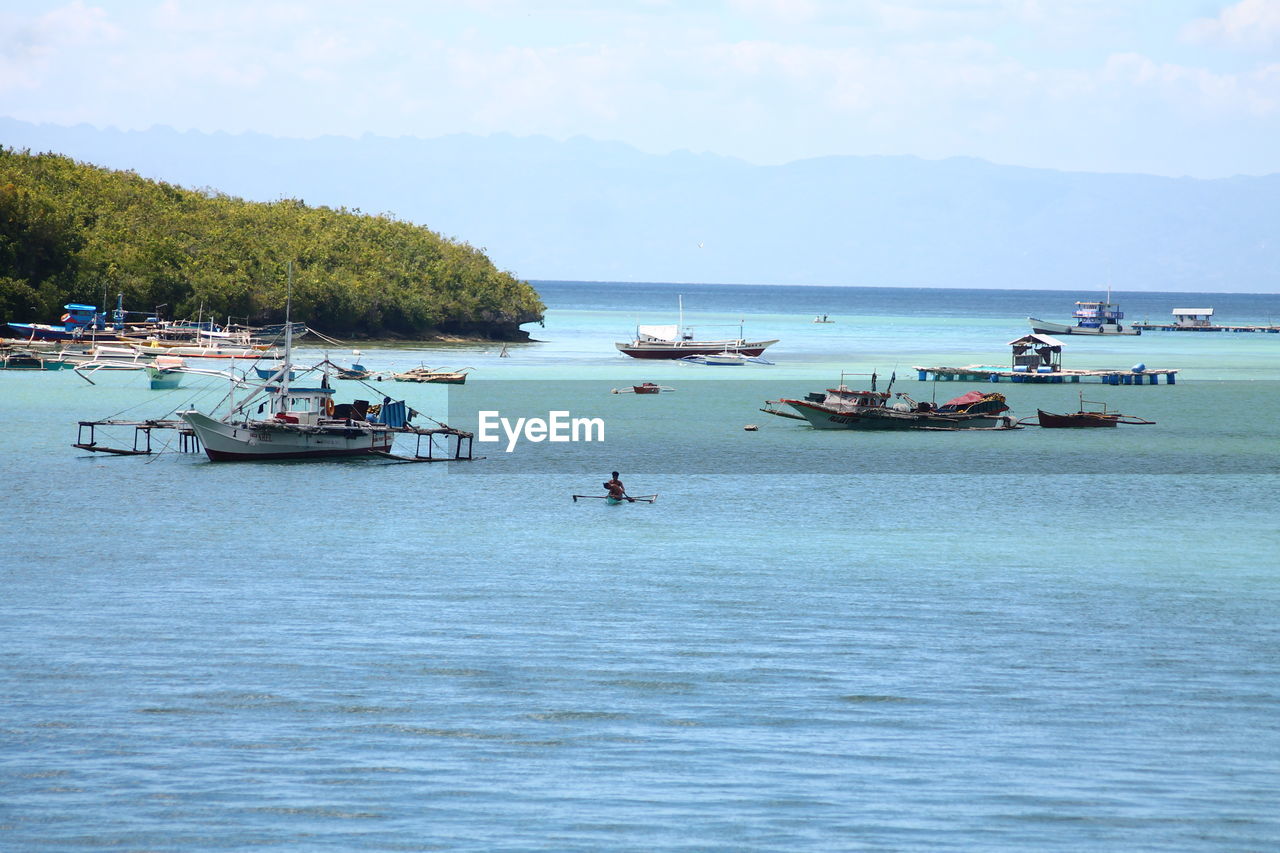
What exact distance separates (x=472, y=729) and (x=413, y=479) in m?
33.1

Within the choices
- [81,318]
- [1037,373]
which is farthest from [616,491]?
[81,318]

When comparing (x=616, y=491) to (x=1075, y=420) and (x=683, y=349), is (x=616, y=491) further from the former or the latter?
(x=683, y=349)

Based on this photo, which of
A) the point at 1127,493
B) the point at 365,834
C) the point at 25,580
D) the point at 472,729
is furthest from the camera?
the point at 1127,493

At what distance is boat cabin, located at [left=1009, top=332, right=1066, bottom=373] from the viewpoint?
389 feet

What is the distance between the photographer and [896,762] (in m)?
20.0

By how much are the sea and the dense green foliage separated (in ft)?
283

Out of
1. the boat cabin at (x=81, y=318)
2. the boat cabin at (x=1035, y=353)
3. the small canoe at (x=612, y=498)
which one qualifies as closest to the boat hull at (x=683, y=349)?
the boat cabin at (x=1035, y=353)

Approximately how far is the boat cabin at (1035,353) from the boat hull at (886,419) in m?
42.7

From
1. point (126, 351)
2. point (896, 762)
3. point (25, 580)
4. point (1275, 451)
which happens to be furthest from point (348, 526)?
point (126, 351)

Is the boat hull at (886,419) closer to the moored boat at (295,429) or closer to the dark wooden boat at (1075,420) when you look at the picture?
the dark wooden boat at (1075,420)

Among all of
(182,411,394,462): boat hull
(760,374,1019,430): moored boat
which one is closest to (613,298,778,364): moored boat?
(760,374,1019,430): moored boat

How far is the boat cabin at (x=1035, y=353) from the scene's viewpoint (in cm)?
11850

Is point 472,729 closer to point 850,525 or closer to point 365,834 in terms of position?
point 365,834

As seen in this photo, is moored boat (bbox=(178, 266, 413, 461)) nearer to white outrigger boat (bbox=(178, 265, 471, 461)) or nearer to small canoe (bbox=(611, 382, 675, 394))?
white outrigger boat (bbox=(178, 265, 471, 461))
